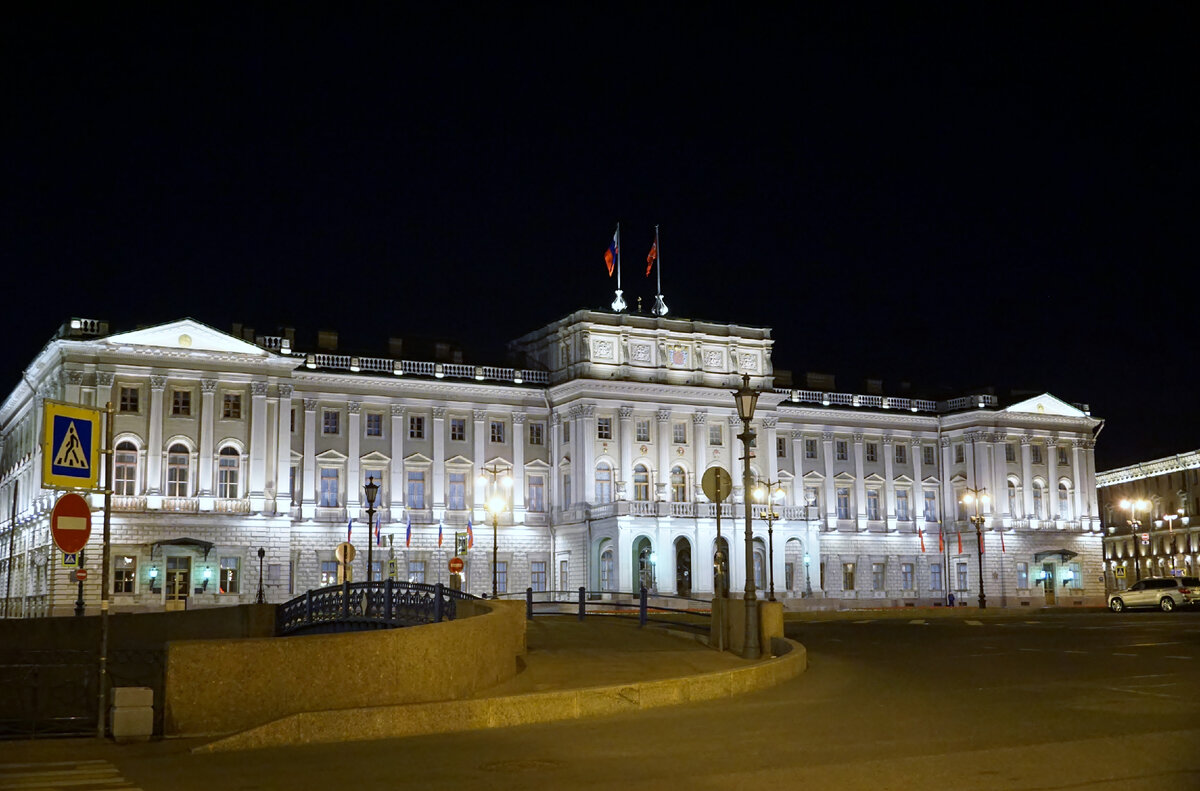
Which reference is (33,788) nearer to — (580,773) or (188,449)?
(580,773)

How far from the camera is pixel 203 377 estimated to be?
6581 cm

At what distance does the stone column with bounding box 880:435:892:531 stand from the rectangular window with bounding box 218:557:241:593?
137ft

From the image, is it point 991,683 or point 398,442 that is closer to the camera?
point 991,683

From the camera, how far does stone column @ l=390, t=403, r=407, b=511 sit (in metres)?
72.3

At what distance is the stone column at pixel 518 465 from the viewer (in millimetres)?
75375

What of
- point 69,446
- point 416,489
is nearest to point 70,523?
point 69,446

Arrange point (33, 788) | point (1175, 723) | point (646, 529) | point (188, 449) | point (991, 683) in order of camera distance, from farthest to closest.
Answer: point (646, 529) < point (188, 449) < point (991, 683) < point (1175, 723) < point (33, 788)

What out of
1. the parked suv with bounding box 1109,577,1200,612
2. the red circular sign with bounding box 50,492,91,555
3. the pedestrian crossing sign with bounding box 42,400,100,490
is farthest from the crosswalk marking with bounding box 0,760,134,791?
the parked suv with bounding box 1109,577,1200,612

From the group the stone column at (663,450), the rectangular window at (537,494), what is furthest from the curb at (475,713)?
the rectangular window at (537,494)

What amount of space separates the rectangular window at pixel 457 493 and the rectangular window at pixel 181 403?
15030 mm

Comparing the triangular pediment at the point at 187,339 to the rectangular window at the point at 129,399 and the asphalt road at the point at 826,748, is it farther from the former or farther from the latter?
the asphalt road at the point at 826,748

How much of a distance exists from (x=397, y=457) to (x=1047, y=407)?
4418 centimetres

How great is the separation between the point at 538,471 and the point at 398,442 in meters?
8.44

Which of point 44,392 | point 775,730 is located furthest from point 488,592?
point 775,730
